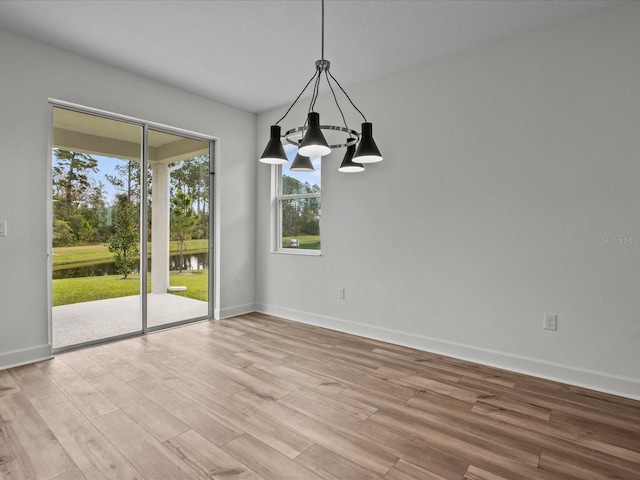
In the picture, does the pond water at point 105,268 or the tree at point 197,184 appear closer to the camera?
the pond water at point 105,268

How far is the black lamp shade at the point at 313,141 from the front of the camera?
192 cm

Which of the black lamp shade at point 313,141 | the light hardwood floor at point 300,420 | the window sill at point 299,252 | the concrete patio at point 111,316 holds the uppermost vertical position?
the black lamp shade at point 313,141

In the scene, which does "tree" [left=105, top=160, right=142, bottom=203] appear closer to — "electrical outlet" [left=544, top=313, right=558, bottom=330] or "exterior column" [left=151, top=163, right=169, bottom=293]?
"exterior column" [left=151, top=163, right=169, bottom=293]

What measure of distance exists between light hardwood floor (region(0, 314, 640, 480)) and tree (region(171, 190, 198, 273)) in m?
1.42

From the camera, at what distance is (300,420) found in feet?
7.23

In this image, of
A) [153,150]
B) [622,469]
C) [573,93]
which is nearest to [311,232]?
[153,150]

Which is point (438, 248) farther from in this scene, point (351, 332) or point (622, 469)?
point (622, 469)

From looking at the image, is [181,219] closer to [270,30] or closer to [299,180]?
[299,180]

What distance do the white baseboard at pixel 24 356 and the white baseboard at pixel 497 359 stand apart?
2.64 m

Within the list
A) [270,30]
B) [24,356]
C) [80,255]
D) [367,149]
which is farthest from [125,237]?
[367,149]

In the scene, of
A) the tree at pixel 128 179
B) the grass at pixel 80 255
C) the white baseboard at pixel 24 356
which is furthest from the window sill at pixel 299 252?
the white baseboard at pixel 24 356

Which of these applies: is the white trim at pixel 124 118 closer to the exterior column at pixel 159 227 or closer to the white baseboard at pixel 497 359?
the exterior column at pixel 159 227

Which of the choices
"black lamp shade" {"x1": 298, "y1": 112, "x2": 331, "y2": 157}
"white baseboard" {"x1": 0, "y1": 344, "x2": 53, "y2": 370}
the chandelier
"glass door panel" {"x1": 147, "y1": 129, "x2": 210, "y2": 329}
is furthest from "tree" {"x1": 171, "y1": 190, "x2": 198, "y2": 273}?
"black lamp shade" {"x1": 298, "y1": 112, "x2": 331, "y2": 157}

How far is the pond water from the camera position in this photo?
3.41 meters
